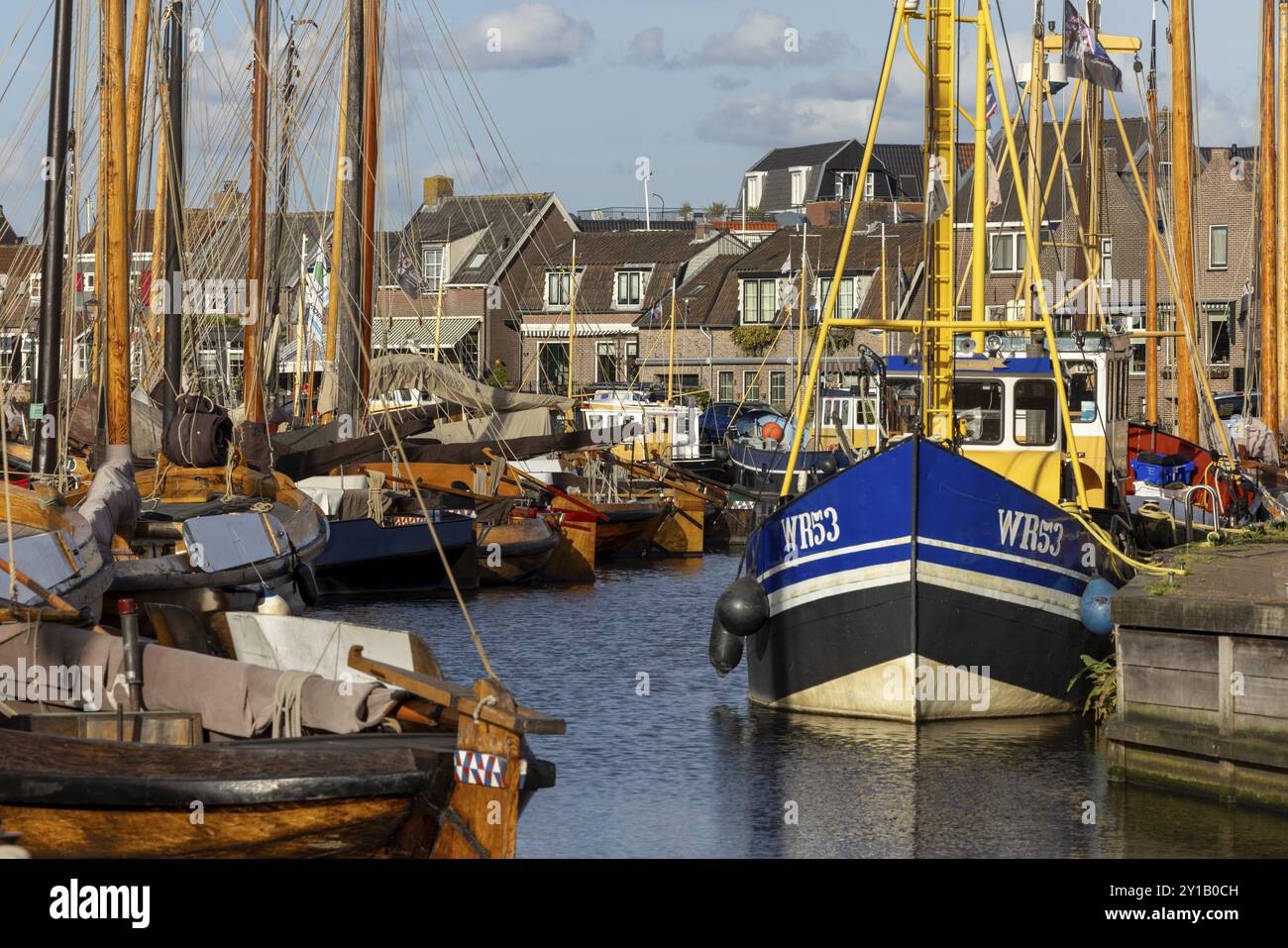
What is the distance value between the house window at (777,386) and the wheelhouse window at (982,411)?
161ft

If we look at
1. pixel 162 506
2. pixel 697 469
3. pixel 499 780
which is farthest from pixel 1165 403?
pixel 499 780

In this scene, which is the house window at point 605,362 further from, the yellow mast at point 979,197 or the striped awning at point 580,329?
the yellow mast at point 979,197

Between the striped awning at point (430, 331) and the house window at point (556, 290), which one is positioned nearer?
the striped awning at point (430, 331)

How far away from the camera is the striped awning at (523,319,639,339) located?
7450 centimetres

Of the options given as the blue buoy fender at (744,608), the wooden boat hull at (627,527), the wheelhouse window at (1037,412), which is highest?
the wheelhouse window at (1037,412)

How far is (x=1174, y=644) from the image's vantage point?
14.4 metres

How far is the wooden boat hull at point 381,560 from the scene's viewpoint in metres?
30.0

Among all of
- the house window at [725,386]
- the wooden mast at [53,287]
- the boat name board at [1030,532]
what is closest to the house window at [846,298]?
the house window at [725,386]

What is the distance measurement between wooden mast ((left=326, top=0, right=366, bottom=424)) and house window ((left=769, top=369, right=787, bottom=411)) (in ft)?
128

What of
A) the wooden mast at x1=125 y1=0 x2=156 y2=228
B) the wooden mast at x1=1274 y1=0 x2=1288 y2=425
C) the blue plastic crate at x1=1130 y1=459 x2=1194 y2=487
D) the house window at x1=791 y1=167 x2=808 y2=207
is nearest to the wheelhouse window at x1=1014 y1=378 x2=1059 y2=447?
the blue plastic crate at x1=1130 y1=459 x2=1194 y2=487

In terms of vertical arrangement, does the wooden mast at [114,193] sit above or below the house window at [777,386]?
above

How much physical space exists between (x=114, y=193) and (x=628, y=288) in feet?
182

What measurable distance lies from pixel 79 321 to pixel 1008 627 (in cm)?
3974

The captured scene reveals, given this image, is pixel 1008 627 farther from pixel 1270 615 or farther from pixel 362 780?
pixel 362 780
